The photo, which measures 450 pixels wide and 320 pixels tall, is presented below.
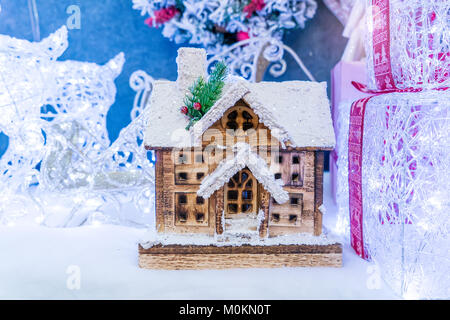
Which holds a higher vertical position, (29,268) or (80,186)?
(80,186)

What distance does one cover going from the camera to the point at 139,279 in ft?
4.49

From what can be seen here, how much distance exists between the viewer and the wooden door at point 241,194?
153cm

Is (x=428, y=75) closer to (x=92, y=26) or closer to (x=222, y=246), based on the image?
(x=222, y=246)

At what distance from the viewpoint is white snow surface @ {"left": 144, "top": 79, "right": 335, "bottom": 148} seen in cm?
139

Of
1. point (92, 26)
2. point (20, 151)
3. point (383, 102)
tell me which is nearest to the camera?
point (383, 102)

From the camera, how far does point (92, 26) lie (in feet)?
8.26

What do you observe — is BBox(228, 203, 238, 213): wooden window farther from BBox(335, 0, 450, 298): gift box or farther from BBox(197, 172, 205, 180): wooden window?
BBox(335, 0, 450, 298): gift box

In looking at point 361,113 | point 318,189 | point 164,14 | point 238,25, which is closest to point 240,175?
point 318,189

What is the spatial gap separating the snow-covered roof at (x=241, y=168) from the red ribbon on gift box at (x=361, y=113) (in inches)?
Result: 13.8

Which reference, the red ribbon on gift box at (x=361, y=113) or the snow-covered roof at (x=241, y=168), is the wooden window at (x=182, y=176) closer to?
the snow-covered roof at (x=241, y=168)

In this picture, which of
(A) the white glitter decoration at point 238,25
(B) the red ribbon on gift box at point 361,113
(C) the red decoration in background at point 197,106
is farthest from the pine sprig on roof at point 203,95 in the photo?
(A) the white glitter decoration at point 238,25
